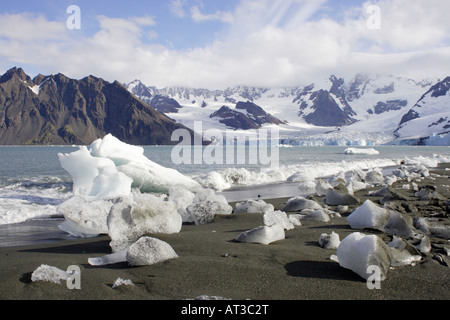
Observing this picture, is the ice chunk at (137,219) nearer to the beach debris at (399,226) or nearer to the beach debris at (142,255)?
the beach debris at (142,255)

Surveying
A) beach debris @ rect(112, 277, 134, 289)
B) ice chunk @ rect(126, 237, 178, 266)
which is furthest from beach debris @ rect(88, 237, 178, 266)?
beach debris @ rect(112, 277, 134, 289)

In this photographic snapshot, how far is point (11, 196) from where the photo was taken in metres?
10.2

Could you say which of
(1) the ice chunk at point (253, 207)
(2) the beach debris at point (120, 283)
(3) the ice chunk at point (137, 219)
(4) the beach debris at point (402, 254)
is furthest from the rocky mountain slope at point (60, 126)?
(2) the beach debris at point (120, 283)

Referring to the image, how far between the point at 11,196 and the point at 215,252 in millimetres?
8794

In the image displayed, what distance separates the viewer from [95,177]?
962cm

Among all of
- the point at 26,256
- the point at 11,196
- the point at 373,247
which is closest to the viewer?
the point at 373,247

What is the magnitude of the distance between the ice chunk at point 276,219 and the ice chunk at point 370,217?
2.55ft

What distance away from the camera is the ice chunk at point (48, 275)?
2.69m

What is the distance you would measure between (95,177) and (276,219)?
6494 millimetres

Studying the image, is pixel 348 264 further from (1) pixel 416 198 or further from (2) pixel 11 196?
(2) pixel 11 196

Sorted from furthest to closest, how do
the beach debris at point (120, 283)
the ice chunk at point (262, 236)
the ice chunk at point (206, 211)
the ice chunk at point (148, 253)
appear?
1. the ice chunk at point (206, 211)
2. the ice chunk at point (262, 236)
3. the ice chunk at point (148, 253)
4. the beach debris at point (120, 283)
